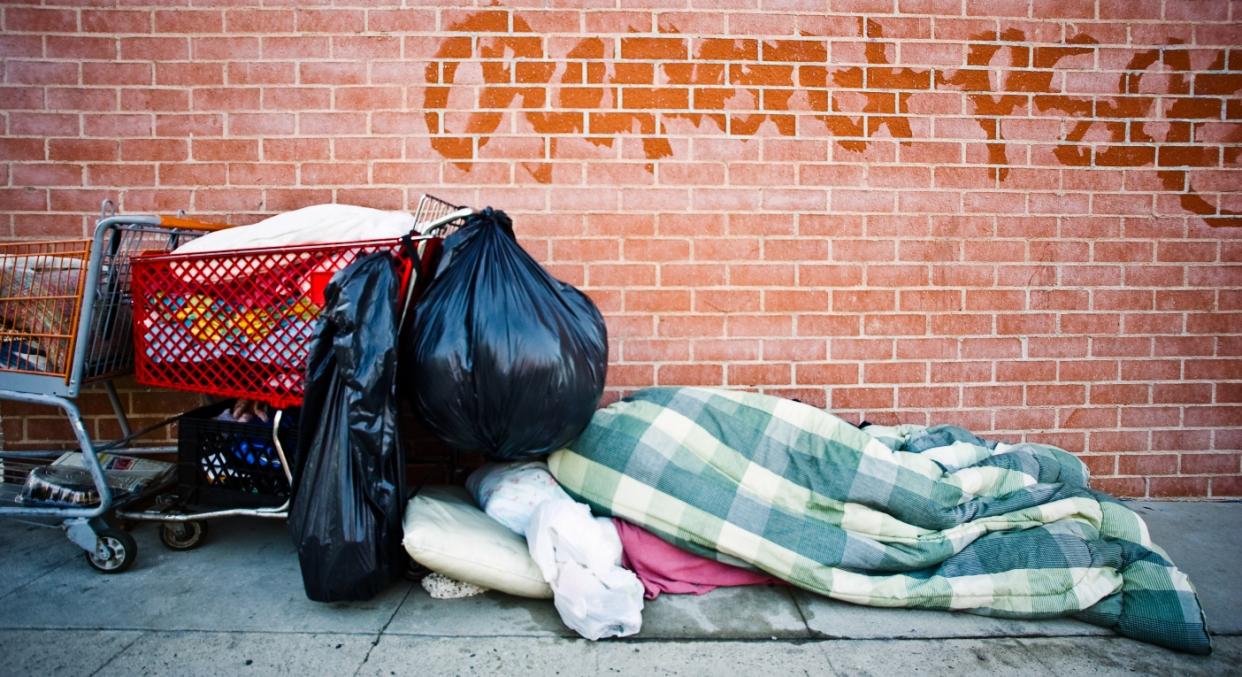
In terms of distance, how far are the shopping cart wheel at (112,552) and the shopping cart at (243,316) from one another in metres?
0.08

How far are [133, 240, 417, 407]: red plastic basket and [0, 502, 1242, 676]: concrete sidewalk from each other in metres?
0.67

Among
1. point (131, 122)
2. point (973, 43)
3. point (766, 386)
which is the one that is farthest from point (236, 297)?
point (973, 43)

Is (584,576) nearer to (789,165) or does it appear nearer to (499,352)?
(499,352)

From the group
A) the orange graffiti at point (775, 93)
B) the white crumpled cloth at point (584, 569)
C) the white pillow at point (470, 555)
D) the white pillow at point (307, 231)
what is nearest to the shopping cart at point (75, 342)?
the white pillow at point (307, 231)

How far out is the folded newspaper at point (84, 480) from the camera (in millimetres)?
2457

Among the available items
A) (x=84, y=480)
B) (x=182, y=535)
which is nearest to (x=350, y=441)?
(x=182, y=535)

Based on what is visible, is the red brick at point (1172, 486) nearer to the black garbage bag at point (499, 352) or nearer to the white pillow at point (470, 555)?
the black garbage bag at point (499, 352)

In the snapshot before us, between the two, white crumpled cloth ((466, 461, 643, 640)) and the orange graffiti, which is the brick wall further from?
white crumpled cloth ((466, 461, 643, 640))

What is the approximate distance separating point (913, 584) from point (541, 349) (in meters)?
1.37

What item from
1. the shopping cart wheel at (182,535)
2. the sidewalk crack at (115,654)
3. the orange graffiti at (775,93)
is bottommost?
the sidewalk crack at (115,654)

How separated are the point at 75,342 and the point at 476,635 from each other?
5.42 feet

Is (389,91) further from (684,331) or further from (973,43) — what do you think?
(973,43)

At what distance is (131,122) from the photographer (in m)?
2.92

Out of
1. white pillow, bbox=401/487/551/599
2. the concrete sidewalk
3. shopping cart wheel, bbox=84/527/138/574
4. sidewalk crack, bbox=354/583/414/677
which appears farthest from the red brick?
shopping cart wheel, bbox=84/527/138/574
